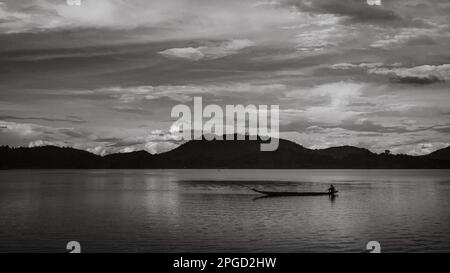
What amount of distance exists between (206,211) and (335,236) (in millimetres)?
27508

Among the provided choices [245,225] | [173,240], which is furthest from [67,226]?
[245,225]

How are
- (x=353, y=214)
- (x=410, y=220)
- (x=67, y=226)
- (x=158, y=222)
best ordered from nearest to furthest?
1. (x=67, y=226)
2. (x=158, y=222)
3. (x=410, y=220)
4. (x=353, y=214)

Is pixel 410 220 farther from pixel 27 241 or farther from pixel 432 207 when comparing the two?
pixel 27 241

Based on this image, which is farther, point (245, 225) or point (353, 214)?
point (353, 214)

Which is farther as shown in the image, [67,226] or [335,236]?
[67,226]

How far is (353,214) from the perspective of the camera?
6756 centimetres

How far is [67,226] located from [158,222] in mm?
10439

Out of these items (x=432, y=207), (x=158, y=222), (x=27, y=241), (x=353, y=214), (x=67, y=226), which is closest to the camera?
(x=27, y=241)
